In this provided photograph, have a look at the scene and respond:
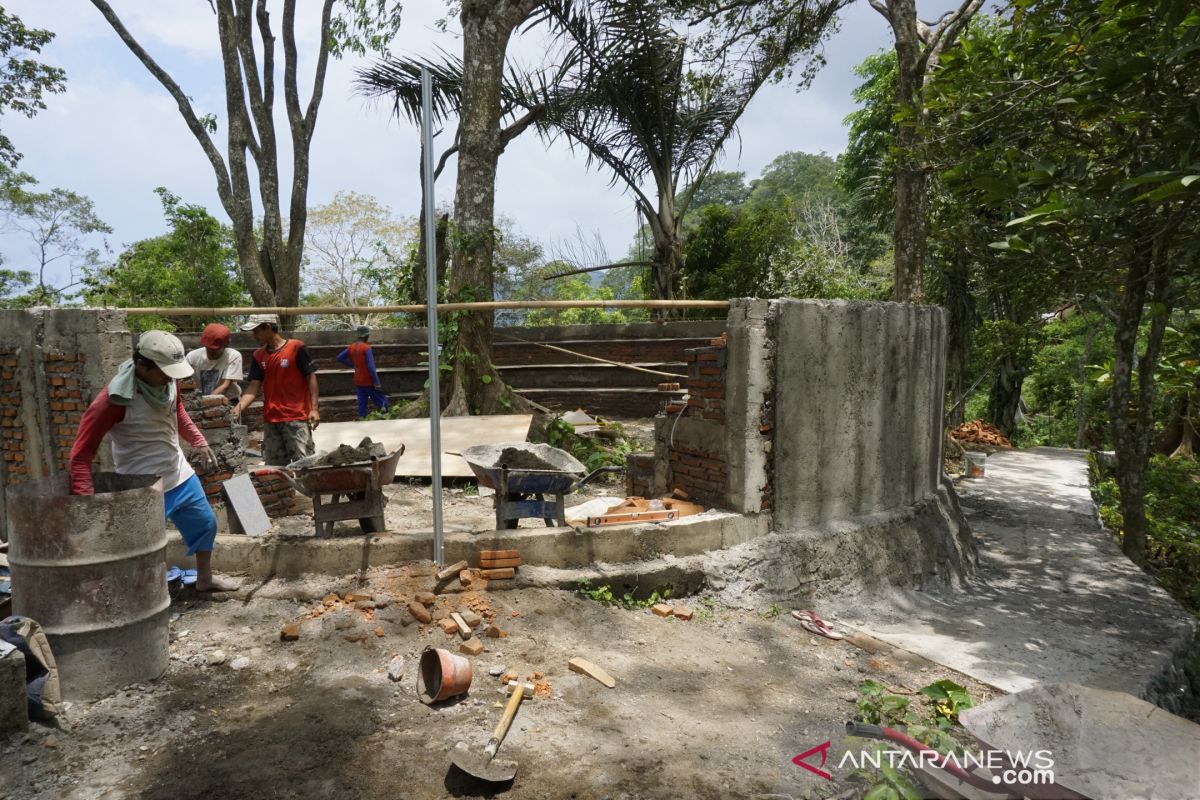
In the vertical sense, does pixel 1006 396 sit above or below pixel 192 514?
above

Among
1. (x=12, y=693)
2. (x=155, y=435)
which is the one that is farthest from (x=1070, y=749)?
(x=155, y=435)

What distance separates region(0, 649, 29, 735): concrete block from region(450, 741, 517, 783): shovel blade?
182cm

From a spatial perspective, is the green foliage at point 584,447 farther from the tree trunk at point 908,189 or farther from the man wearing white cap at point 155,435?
the man wearing white cap at point 155,435

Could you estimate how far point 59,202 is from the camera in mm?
24125

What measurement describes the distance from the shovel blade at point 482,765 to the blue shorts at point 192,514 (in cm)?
217

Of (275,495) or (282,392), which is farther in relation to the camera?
(282,392)

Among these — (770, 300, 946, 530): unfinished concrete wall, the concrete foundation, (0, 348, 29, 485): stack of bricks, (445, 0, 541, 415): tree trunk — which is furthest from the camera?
(445, 0, 541, 415): tree trunk

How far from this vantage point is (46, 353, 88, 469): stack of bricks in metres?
4.75

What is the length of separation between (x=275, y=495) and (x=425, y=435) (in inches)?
101

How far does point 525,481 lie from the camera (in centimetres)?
491

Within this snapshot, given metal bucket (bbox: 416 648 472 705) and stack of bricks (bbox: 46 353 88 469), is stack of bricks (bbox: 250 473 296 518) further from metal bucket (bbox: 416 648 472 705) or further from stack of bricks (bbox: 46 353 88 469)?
metal bucket (bbox: 416 648 472 705)

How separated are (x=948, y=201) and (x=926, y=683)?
8.89 meters

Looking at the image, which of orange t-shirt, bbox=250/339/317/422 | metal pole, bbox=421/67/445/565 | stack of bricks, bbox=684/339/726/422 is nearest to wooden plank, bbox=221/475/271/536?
orange t-shirt, bbox=250/339/317/422

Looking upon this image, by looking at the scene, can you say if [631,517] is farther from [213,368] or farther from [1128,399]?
[1128,399]
